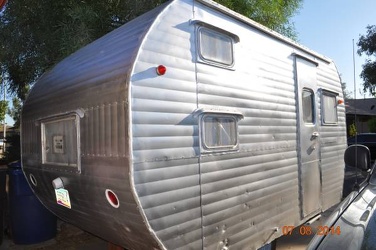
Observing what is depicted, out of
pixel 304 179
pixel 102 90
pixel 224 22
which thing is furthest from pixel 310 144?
pixel 102 90

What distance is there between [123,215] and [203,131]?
102 centimetres

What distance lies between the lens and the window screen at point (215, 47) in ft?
11.1

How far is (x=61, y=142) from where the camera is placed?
366cm

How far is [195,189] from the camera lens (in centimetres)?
312

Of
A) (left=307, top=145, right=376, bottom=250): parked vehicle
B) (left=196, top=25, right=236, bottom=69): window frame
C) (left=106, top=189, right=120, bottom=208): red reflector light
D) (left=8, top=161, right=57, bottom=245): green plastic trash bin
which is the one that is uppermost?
(left=196, top=25, right=236, bottom=69): window frame

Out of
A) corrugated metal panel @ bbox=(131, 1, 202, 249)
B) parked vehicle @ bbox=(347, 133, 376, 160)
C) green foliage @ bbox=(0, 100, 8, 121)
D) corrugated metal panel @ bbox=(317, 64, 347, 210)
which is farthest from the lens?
green foliage @ bbox=(0, 100, 8, 121)

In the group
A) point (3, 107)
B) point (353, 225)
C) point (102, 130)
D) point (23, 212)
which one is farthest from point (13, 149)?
point (3, 107)

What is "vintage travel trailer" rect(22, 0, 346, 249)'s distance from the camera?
278 centimetres

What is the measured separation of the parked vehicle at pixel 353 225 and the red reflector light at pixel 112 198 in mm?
1482

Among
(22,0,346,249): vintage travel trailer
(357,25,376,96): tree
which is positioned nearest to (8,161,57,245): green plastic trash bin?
(22,0,346,249): vintage travel trailer

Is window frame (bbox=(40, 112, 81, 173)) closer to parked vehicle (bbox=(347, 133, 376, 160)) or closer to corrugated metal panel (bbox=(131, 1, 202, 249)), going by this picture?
corrugated metal panel (bbox=(131, 1, 202, 249))

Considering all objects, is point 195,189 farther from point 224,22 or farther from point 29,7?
point 29,7

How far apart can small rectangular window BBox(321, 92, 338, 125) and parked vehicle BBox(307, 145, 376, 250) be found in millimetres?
2782

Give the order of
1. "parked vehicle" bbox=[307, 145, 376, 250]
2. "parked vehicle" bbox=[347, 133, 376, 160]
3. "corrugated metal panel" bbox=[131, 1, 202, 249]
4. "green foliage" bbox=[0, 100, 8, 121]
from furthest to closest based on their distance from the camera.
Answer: "green foliage" bbox=[0, 100, 8, 121] < "parked vehicle" bbox=[347, 133, 376, 160] < "corrugated metal panel" bbox=[131, 1, 202, 249] < "parked vehicle" bbox=[307, 145, 376, 250]
